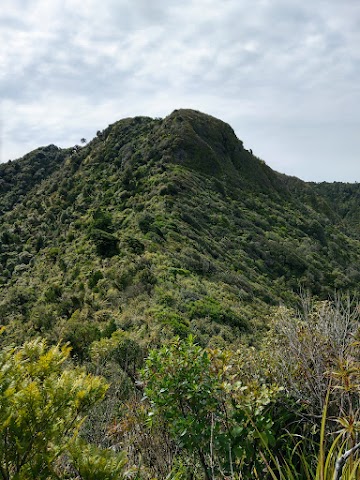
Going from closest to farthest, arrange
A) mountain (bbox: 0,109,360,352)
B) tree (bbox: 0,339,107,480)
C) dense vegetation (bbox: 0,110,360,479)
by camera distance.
→ 1. tree (bbox: 0,339,107,480)
2. dense vegetation (bbox: 0,110,360,479)
3. mountain (bbox: 0,109,360,352)

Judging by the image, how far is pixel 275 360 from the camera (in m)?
3.69

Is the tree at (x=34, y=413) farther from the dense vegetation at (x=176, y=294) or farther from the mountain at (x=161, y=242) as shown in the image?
the mountain at (x=161, y=242)

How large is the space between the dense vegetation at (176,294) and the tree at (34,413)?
28mm

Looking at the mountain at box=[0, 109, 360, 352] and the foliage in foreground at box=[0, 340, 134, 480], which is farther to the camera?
the mountain at box=[0, 109, 360, 352]

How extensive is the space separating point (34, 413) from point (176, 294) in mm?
14917

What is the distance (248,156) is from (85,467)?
172 ft

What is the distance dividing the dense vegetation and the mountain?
0.14m

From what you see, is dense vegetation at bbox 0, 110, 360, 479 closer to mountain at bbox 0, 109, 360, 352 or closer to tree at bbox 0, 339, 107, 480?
tree at bbox 0, 339, 107, 480

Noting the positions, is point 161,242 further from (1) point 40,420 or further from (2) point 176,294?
(1) point 40,420

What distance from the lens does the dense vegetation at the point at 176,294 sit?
303 cm

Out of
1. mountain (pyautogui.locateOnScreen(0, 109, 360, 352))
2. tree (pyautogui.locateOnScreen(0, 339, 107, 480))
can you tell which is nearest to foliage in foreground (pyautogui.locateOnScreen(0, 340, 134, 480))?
tree (pyautogui.locateOnScreen(0, 339, 107, 480))

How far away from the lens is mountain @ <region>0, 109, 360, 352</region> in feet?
54.2

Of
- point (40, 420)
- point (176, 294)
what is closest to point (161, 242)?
point (176, 294)

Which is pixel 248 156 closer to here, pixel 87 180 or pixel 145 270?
pixel 87 180
